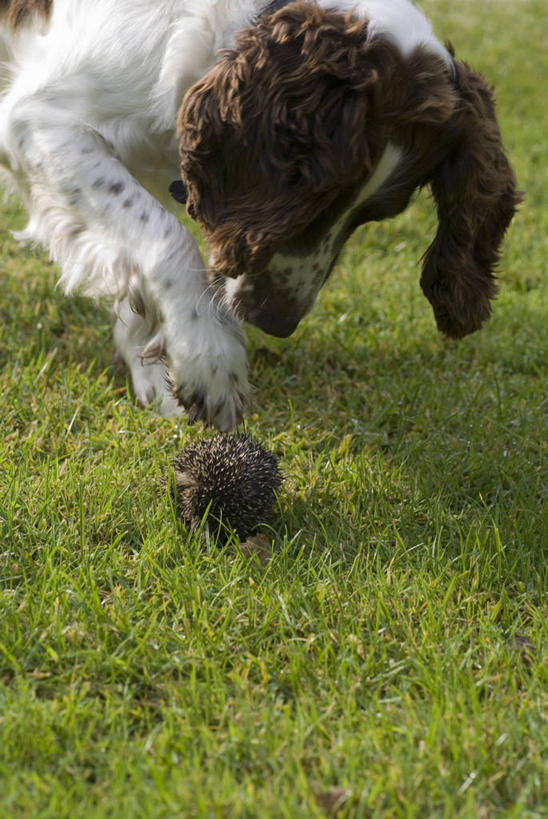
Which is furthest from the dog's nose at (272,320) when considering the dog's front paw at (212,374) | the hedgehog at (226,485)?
the hedgehog at (226,485)

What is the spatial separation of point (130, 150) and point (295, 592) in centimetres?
153

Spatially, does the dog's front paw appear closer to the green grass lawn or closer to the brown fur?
the green grass lawn

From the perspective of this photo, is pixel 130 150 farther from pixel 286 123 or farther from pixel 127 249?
pixel 286 123

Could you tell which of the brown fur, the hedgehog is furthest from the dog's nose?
the brown fur

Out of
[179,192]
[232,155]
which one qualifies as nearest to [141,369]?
[179,192]

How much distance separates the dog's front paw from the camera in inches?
108

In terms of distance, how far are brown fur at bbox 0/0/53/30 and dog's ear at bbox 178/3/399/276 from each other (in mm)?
807

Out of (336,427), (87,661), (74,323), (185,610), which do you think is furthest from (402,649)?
(74,323)

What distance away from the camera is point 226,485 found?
258cm

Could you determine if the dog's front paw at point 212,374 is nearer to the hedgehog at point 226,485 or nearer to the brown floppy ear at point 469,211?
the hedgehog at point 226,485

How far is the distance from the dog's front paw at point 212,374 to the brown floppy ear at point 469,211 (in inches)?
31.6

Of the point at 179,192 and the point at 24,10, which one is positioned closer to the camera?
the point at 179,192

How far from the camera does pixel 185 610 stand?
2275 mm

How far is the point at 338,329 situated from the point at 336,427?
0.85 m
